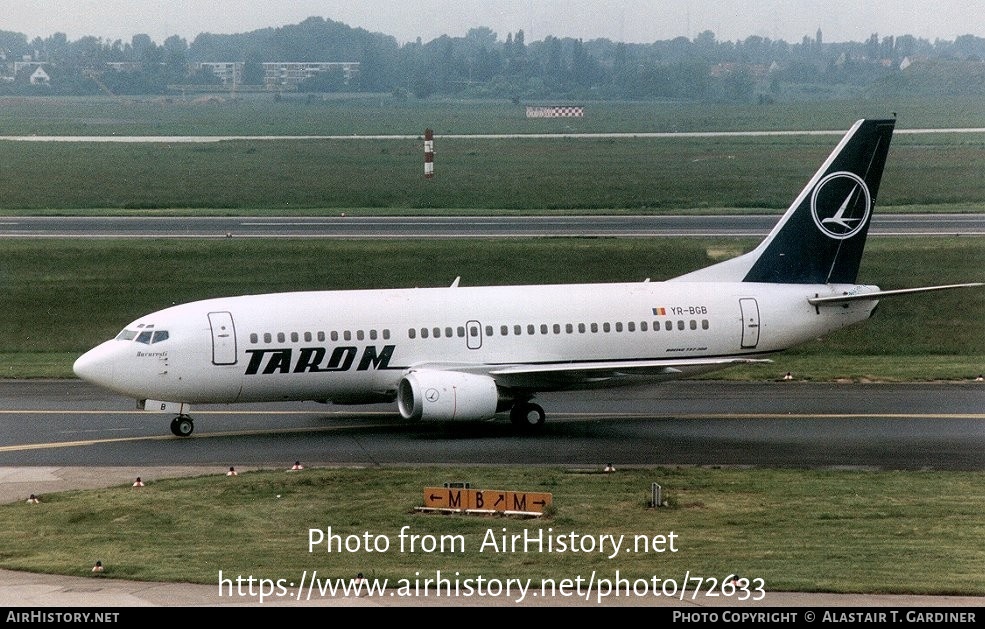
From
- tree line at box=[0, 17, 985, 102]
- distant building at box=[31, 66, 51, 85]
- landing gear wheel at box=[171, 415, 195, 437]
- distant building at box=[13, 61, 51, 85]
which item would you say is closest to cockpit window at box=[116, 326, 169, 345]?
landing gear wheel at box=[171, 415, 195, 437]

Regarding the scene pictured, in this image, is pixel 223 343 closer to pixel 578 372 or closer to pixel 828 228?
pixel 578 372

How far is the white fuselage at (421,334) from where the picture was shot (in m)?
38.4

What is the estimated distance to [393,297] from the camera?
134ft

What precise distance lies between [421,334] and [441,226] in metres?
40.4

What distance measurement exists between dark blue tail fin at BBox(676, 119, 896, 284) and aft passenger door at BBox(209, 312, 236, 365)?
14.2 m

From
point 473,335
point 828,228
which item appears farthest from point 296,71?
point 473,335

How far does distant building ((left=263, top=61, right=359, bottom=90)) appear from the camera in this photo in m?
178

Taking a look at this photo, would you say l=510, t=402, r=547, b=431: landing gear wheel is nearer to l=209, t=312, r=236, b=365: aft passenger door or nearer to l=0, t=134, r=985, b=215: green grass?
l=209, t=312, r=236, b=365: aft passenger door

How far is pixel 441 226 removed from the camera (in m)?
80.1

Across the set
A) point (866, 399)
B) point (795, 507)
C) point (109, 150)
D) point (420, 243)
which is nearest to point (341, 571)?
point (795, 507)

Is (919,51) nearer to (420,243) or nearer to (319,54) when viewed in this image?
(319,54)

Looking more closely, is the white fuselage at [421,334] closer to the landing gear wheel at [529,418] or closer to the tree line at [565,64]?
the landing gear wheel at [529,418]

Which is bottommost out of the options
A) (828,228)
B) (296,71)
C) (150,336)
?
(150,336)

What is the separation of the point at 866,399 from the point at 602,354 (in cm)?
882
